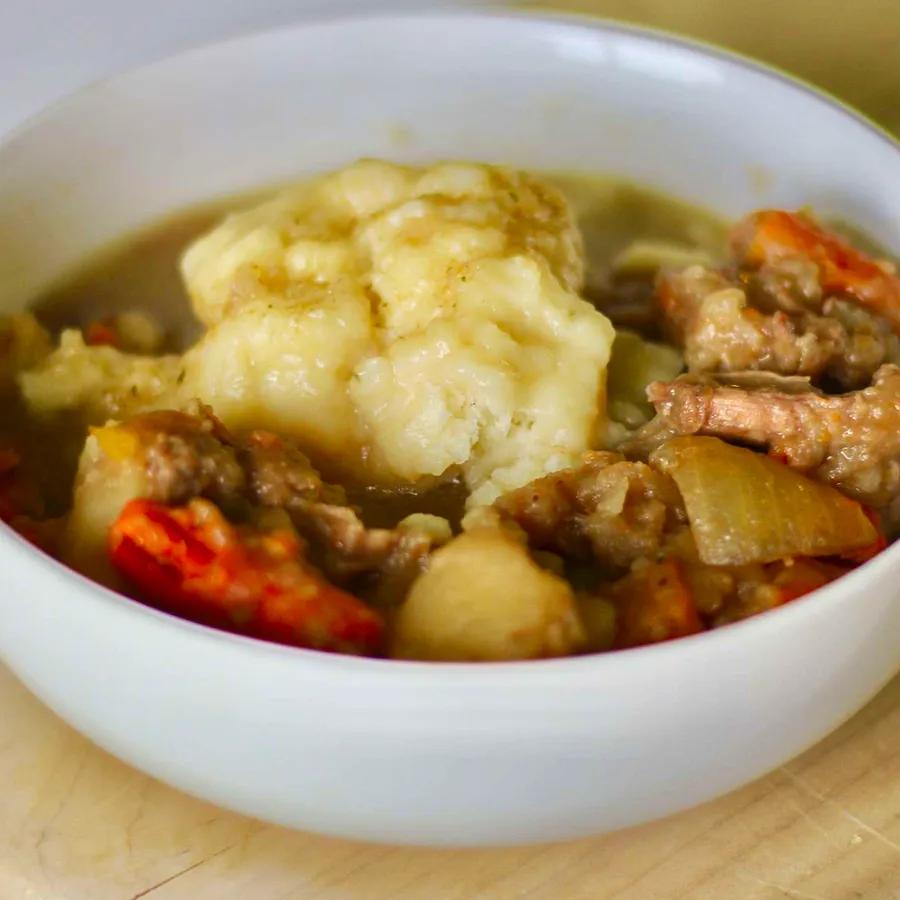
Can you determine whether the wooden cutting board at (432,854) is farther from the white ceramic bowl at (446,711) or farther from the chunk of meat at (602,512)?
the chunk of meat at (602,512)

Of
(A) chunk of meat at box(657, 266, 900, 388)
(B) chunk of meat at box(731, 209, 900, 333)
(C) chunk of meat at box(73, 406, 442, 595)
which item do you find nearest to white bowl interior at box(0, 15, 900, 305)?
(B) chunk of meat at box(731, 209, 900, 333)

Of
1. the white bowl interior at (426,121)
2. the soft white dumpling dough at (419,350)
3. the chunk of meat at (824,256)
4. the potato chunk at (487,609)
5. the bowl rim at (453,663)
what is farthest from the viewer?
the white bowl interior at (426,121)

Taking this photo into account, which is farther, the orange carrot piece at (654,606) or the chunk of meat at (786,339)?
the chunk of meat at (786,339)

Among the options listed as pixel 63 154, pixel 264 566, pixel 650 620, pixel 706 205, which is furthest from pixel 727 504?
pixel 63 154

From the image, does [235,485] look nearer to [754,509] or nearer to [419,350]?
[419,350]

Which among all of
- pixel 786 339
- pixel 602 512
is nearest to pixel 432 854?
pixel 602 512

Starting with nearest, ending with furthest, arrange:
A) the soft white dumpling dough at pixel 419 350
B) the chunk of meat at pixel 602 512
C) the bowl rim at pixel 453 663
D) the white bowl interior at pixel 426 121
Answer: the bowl rim at pixel 453 663 < the chunk of meat at pixel 602 512 < the soft white dumpling dough at pixel 419 350 < the white bowl interior at pixel 426 121

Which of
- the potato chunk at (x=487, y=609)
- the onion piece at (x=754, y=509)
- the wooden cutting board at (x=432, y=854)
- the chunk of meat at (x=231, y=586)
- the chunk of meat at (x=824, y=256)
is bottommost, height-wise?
the wooden cutting board at (x=432, y=854)

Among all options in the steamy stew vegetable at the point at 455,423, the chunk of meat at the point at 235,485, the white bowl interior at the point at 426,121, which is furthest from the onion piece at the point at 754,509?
the white bowl interior at the point at 426,121
